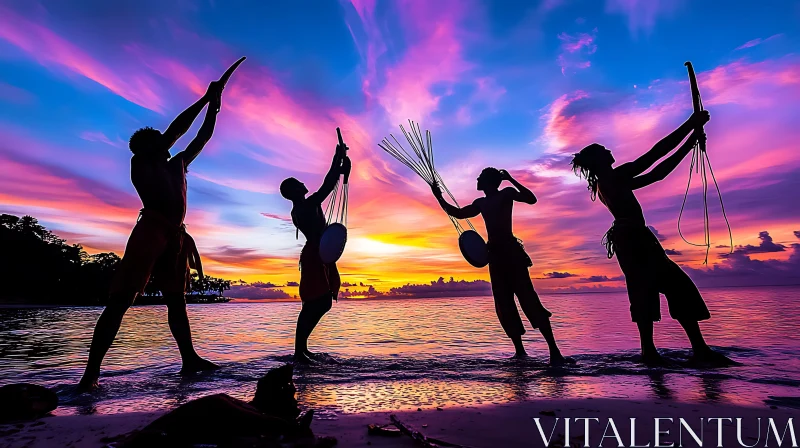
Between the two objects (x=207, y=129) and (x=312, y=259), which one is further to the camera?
(x=312, y=259)

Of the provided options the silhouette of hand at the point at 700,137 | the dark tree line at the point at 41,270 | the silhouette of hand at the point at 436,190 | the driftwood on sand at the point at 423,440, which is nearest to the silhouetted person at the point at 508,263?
the silhouette of hand at the point at 436,190

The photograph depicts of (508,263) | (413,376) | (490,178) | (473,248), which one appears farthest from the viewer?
(473,248)

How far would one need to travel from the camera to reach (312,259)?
596 cm

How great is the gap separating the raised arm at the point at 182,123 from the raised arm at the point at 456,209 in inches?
143

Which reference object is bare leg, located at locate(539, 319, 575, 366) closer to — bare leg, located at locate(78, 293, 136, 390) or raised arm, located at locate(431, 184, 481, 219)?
raised arm, located at locate(431, 184, 481, 219)

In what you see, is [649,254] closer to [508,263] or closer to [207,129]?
[508,263]

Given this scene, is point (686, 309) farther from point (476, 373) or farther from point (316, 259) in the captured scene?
point (316, 259)

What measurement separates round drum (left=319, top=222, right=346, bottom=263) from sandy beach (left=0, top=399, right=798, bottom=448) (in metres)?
3.21

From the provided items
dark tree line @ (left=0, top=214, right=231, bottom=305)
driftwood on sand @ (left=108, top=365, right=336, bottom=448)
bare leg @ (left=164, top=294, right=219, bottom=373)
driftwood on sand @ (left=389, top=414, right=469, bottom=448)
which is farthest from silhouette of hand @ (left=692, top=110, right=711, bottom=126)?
dark tree line @ (left=0, top=214, right=231, bottom=305)

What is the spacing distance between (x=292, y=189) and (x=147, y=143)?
2104 mm

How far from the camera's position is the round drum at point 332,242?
5922 millimetres

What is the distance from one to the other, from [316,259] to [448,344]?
3.61m

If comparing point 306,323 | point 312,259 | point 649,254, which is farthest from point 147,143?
point 649,254

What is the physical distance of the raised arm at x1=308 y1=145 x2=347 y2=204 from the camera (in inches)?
240
